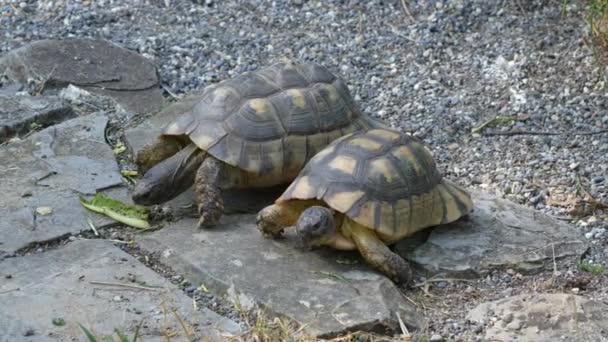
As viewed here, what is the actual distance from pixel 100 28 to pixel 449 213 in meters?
2.87

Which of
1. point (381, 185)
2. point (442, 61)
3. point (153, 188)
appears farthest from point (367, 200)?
point (442, 61)

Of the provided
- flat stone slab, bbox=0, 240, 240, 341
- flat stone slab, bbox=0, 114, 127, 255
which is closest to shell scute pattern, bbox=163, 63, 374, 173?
flat stone slab, bbox=0, 114, 127, 255

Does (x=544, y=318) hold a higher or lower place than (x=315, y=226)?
lower

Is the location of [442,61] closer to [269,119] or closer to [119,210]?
[269,119]

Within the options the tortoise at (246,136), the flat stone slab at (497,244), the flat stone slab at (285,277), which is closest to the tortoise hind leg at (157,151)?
the tortoise at (246,136)

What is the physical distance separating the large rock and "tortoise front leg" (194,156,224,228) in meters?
1.15

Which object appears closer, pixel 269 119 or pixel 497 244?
pixel 497 244

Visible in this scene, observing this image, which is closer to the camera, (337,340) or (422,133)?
(337,340)

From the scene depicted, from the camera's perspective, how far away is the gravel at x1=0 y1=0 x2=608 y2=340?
464 cm

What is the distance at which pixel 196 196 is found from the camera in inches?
169

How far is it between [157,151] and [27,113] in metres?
0.91

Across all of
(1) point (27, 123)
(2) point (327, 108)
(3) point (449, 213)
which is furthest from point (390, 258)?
(1) point (27, 123)

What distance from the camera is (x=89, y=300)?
346 centimetres

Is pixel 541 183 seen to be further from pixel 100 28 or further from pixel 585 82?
pixel 100 28
